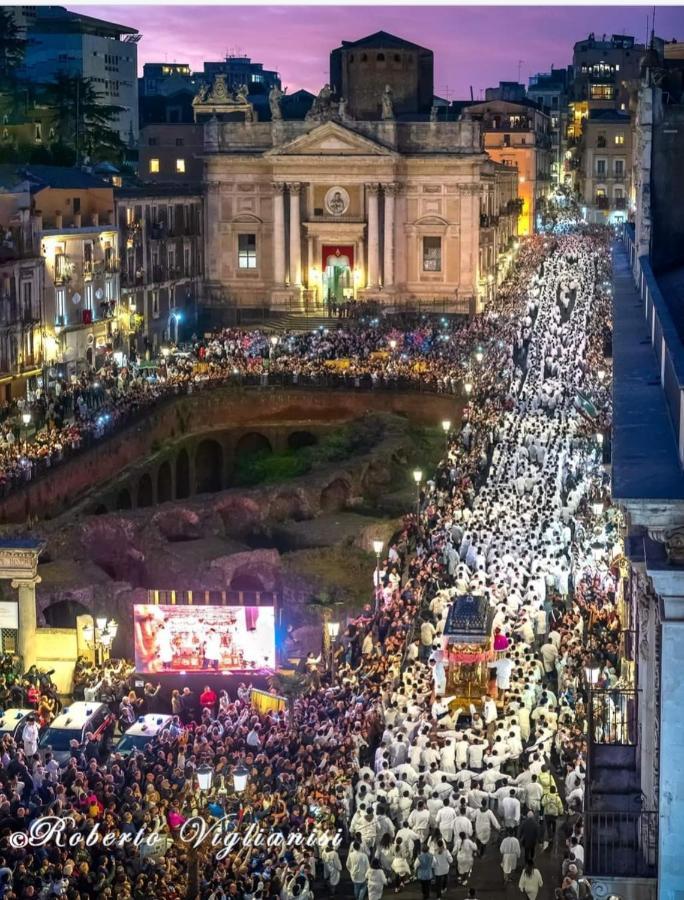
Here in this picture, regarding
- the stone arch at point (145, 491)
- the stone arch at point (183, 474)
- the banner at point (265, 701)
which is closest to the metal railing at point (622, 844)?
the banner at point (265, 701)

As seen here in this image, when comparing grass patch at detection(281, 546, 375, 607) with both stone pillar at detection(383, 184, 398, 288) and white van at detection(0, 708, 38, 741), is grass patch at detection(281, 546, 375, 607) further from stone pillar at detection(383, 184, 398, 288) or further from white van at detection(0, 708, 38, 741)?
stone pillar at detection(383, 184, 398, 288)

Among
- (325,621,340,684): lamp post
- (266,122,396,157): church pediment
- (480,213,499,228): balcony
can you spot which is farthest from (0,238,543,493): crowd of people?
(325,621,340,684): lamp post

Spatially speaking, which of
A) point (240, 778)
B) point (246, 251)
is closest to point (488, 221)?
point (246, 251)

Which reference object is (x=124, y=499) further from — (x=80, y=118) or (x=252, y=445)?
(x=80, y=118)

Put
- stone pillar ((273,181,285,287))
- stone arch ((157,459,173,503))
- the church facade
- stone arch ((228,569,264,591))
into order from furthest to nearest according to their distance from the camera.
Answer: stone pillar ((273,181,285,287)) < the church facade < stone arch ((157,459,173,503)) < stone arch ((228,569,264,591))

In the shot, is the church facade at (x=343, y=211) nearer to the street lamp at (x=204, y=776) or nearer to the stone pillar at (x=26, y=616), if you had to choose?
the stone pillar at (x=26, y=616)

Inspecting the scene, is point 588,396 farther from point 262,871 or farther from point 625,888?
point 625,888
